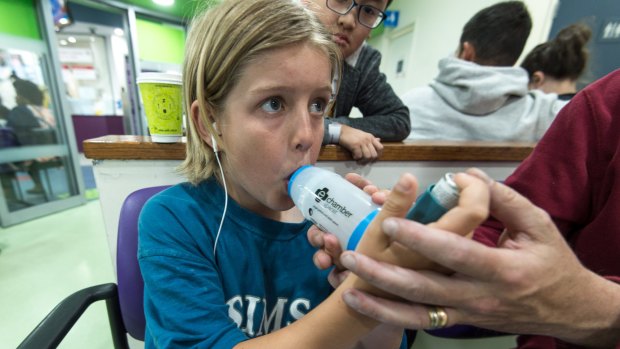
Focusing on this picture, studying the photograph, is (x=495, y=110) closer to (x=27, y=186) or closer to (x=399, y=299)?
(x=399, y=299)

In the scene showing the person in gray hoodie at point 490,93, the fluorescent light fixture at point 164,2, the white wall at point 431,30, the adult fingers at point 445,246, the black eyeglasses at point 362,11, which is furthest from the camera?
the fluorescent light fixture at point 164,2

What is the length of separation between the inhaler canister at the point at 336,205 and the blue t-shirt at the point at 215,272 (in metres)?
0.17

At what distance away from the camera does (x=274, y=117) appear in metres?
0.47

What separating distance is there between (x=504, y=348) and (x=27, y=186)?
3844 millimetres

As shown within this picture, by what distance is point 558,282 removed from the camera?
0.32 metres

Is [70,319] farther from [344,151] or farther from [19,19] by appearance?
[19,19]

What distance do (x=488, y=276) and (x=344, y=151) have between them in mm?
563

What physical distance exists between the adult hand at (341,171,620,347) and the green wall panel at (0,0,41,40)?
11.7 ft

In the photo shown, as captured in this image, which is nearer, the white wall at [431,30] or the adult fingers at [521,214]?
the adult fingers at [521,214]

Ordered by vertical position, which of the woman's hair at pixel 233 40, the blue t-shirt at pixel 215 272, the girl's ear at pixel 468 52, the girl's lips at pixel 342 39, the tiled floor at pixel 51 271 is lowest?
the tiled floor at pixel 51 271

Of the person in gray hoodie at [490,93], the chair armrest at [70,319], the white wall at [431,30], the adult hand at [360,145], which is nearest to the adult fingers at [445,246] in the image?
the adult hand at [360,145]

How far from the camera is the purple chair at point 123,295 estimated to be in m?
0.55

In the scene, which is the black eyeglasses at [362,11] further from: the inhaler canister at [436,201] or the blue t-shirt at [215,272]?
the inhaler canister at [436,201]

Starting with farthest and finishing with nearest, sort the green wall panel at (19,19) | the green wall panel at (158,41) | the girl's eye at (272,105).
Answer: the green wall panel at (158,41), the green wall panel at (19,19), the girl's eye at (272,105)
